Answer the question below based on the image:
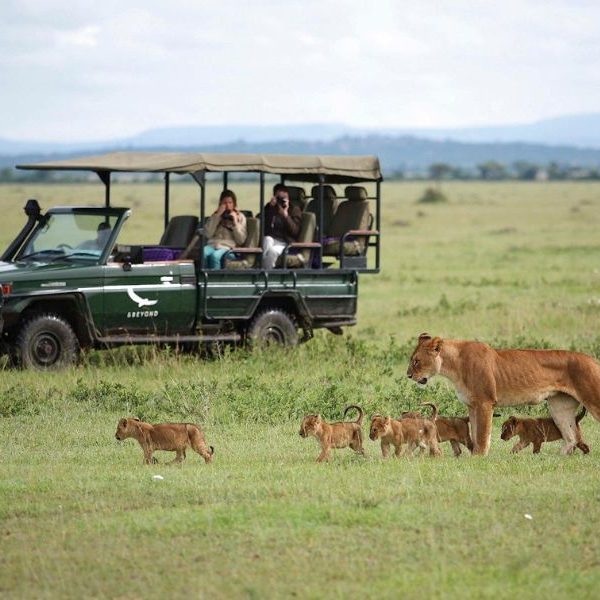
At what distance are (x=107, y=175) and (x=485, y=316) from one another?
6416 mm

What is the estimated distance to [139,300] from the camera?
48.6 ft

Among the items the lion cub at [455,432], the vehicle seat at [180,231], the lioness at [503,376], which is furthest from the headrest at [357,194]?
the lion cub at [455,432]

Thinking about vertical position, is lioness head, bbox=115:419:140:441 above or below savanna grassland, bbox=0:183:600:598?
above

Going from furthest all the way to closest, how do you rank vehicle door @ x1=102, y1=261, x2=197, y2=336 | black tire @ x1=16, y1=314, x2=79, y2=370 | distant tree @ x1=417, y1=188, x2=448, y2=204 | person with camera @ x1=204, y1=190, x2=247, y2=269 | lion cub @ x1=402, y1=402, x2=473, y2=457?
distant tree @ x1=417, y1=188, x2=448, y2=204 < person with camera @ x1=204, y1=190, x2=247, y2=269 < vehicle door @ x1=102, y1=261, x2=197, y2=336 < black tire @ x1=16, y1=314, x2=79, y2=370 < lion cub @ x1=402, y1=402, x2=473, y2=457

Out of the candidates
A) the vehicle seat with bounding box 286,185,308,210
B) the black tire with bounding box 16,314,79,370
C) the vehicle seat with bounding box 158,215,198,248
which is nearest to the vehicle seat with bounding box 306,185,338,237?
the vehicle seat with bounding box 286,185,308,210

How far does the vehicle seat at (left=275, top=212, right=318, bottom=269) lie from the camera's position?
1602 cm

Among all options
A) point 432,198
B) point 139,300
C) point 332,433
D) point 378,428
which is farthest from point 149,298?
point 432,198

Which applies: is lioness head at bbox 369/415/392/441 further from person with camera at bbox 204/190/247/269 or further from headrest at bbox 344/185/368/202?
headrest at bbox 344/185/368/202

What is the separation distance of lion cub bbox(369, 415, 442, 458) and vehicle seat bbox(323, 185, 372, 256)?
656 cm

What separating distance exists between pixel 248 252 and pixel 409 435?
6018mm

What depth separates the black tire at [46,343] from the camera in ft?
47.1

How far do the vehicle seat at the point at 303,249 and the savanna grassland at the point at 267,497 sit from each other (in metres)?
0.98

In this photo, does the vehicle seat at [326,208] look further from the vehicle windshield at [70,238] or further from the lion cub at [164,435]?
the lion cub at [164,435]

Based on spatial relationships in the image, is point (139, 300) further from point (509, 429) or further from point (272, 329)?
point (509, 429)
